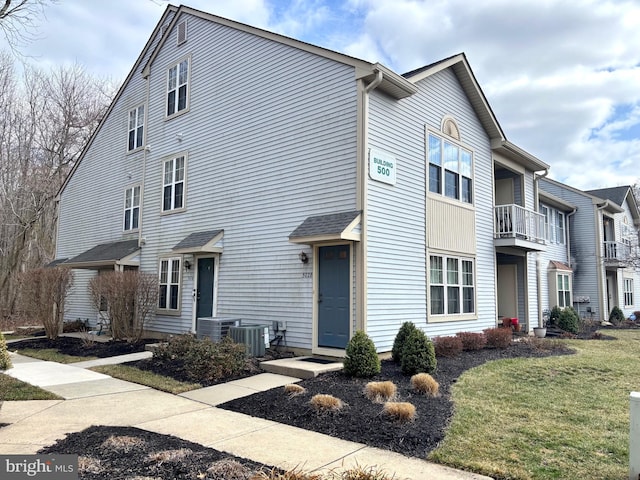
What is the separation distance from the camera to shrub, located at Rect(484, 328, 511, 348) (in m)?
12.3

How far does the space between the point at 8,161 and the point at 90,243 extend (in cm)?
1194

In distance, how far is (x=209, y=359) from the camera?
850 cm

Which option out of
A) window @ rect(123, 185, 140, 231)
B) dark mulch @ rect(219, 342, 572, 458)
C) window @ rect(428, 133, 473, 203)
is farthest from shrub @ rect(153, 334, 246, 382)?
window @ rect(123, 185, 140, 231)

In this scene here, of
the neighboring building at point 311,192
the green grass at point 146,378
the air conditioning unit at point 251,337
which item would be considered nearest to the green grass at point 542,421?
the neighboring building at point 311,192

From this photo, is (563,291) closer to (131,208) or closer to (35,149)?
(131,208)

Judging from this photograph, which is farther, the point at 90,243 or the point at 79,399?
the point at 90,243

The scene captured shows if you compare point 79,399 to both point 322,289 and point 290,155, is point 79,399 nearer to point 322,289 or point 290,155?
point 322,289

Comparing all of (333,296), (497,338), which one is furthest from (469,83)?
(333,296)

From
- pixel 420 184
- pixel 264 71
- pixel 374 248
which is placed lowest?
pixel 374 248

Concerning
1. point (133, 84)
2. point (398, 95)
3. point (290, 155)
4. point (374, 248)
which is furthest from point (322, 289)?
point (133, 84)

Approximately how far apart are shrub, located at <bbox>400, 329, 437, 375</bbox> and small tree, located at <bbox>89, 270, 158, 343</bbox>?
8.26 m

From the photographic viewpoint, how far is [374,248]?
9.63m

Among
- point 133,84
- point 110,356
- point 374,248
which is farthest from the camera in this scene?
point 133,84

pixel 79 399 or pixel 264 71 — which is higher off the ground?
pixel 264 71
